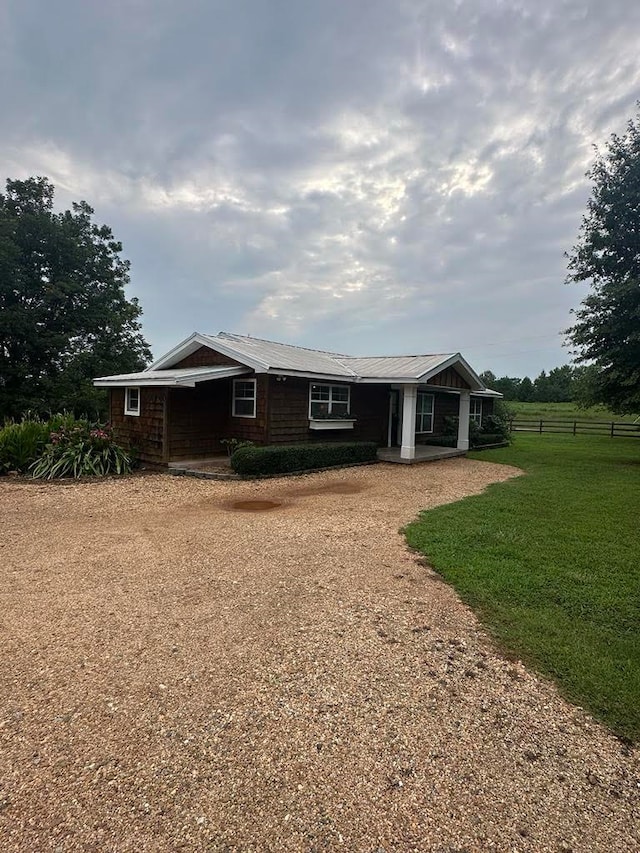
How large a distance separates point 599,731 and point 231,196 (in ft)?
55.3

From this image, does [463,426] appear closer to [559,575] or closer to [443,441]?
[443,441]

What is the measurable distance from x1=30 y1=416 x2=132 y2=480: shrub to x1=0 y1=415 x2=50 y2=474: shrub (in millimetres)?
307

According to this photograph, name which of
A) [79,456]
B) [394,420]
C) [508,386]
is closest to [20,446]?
[79,456]

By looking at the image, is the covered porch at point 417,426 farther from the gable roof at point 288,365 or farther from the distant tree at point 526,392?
the distant tree at point 526,392

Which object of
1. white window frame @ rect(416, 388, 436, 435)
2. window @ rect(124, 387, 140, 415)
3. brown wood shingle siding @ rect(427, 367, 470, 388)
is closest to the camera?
window @ rect(124, 387, 140, 415)

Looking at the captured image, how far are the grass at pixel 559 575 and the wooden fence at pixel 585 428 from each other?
18.7 meters

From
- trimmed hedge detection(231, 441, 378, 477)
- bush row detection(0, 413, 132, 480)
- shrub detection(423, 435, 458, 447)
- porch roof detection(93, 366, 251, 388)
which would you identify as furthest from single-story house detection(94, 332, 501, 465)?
shrub detection(423, 435, 458, 447)

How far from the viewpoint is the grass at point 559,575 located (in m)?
2.98

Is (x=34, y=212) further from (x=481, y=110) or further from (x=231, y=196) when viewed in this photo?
(x=481, y=110)

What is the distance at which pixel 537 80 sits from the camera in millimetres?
10078

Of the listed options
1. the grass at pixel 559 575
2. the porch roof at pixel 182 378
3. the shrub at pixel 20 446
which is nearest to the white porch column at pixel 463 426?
the grass at pixel 559 575

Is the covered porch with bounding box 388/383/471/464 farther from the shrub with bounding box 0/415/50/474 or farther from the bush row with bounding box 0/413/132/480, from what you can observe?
the shrub with bounding box 0/415/50/474

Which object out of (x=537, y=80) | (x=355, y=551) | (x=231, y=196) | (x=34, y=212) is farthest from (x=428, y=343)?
(x=355, y=551)

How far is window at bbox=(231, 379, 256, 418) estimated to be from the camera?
12562mm
